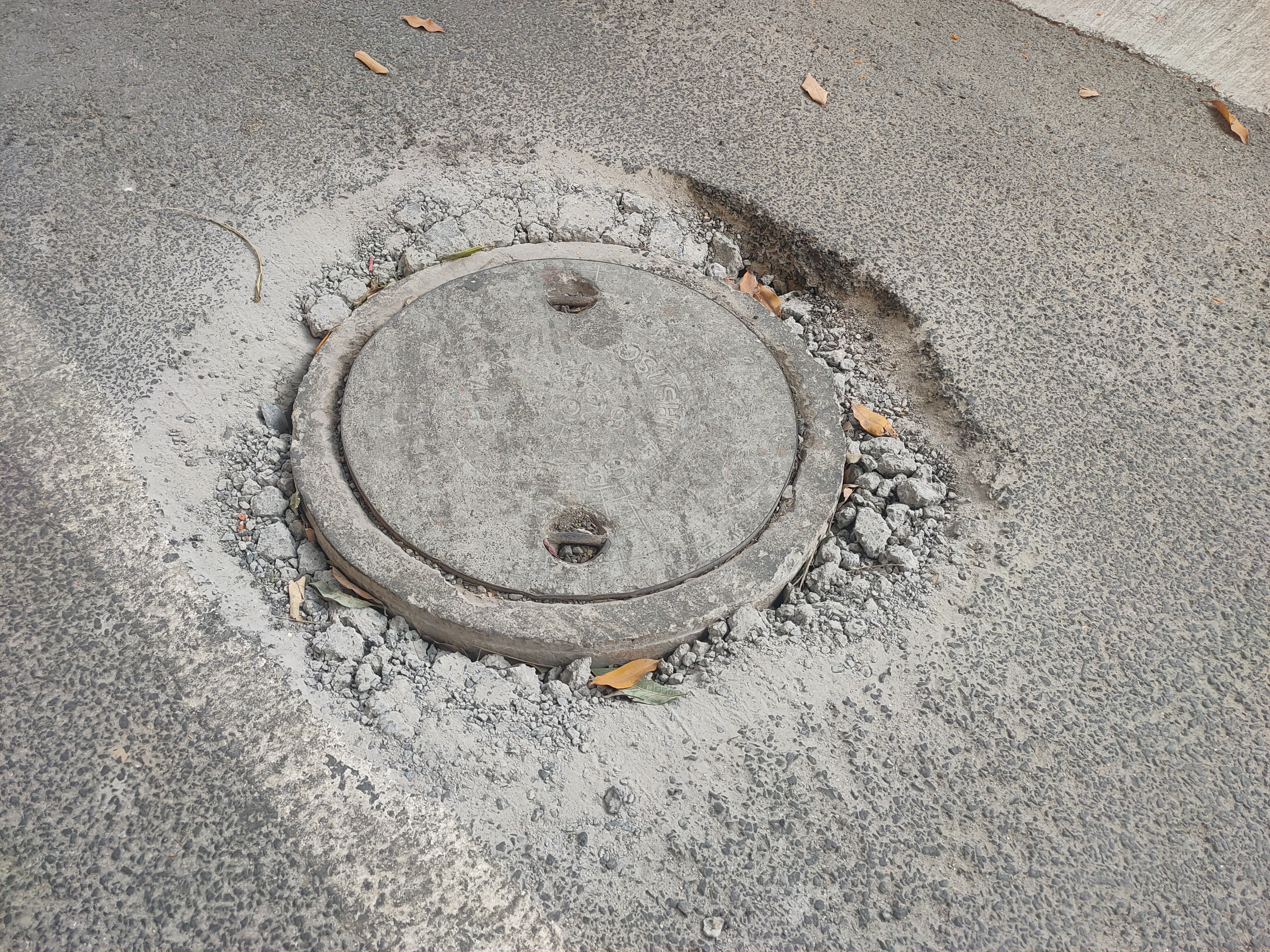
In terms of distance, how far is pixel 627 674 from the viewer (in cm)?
168

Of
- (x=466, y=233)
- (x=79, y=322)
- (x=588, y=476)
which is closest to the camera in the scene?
(x=588, y=476)

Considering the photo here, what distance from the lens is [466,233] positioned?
7.86 ft

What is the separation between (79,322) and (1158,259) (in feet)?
9.39

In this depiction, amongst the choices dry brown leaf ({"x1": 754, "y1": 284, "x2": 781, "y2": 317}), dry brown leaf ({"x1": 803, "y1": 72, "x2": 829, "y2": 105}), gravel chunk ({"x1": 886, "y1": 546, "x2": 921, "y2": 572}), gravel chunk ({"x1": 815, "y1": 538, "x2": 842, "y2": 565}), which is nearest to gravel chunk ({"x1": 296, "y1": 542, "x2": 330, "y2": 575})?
gravel chunk ({"x1": 815, "y1": 538, "x2": 842, "y2": 565})

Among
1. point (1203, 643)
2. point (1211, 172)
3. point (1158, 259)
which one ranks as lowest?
point (1203, 643)

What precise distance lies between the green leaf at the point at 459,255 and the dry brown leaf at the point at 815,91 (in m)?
1.28

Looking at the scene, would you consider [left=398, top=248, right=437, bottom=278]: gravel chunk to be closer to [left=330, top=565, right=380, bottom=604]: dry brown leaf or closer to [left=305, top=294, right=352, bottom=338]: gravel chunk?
[left=305, top=294, right=352, bottom=338]: gravel chunk

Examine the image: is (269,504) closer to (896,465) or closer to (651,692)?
(651,692)

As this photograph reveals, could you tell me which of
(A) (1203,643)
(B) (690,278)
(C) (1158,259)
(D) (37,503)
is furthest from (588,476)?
(C) (1158,259)

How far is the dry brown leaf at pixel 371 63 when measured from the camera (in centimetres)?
276

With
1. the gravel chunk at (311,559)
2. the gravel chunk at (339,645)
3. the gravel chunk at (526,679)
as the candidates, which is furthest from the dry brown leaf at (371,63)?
the gravel chunk at (526,679)

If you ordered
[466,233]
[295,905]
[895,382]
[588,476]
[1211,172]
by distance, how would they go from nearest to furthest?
[295,905], [588,476], [895,382], [466,233], [1211,172]

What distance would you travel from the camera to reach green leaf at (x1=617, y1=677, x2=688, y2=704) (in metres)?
1.62

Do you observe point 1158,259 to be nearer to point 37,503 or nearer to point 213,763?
point 213,763
